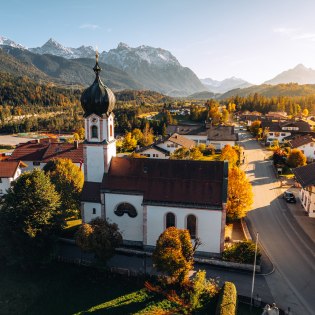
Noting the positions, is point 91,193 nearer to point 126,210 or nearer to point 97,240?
point 126,210

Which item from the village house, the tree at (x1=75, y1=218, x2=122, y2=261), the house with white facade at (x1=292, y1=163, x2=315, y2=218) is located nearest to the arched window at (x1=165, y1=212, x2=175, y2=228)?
the tree at (x1=75, y1=218, x2=122, y2=261)

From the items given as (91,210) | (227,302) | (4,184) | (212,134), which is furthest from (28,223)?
(212,134)

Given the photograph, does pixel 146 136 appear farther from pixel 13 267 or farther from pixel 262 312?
pixel 262 312

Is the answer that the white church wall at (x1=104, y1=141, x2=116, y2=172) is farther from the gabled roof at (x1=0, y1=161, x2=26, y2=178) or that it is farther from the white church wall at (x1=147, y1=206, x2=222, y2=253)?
the gabled roof at (x1=0, y1=161, x2=26, y2=178)

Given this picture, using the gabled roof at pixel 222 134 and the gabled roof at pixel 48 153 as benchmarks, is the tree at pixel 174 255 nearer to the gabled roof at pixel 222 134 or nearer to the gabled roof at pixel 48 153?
the gabled roof at pixel 48 153

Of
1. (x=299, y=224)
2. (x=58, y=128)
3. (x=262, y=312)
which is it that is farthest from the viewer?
(x=58, y=128)

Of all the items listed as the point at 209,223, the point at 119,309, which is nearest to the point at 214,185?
the point at 209,223

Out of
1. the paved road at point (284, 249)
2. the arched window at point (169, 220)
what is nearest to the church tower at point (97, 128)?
the arched window at point (169, 220)
